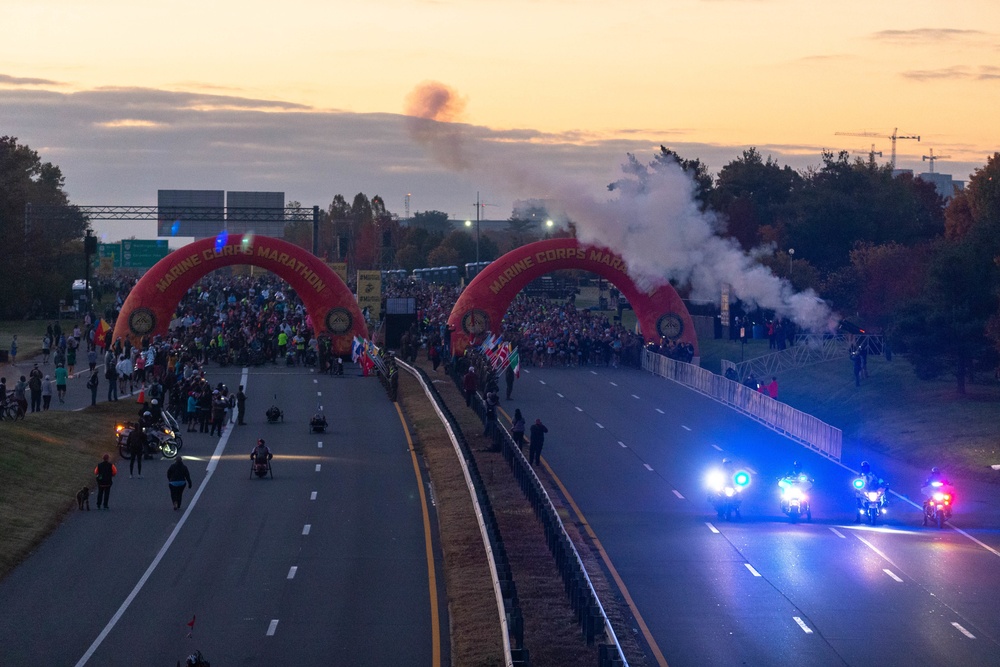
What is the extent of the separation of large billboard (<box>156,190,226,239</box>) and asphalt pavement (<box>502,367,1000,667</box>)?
201ft

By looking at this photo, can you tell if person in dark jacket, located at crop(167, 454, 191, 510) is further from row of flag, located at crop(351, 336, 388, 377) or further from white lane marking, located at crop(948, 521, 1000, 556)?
row of flag, located at crop(351, 336, 388, 377)

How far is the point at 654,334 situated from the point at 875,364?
975 cm

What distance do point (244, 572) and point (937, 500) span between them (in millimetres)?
14433

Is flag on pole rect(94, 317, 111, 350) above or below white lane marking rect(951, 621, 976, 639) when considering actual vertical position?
above

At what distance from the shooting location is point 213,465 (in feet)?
119

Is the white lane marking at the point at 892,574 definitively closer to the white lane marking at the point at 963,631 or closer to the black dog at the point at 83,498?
the white lane marking at the point at 963,631

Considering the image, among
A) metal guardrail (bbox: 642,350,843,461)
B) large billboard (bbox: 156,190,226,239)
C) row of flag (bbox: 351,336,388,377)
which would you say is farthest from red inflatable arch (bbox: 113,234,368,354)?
large billboard (bbox: 156,190,226,239)

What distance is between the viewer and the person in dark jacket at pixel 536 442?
34750 mm

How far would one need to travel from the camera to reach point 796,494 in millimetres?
29312

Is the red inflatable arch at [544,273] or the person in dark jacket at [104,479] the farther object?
the red inflatable arch at [544,273]

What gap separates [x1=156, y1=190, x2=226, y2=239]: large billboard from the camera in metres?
98.8

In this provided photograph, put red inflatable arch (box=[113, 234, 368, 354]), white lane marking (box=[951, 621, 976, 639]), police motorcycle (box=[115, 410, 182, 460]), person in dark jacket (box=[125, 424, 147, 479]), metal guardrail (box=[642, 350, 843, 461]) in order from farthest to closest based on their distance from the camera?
red inflatable arch (box=[113, 234, 368, 354])
metal guardrail (box=[642, 350, 843, 461])
police motorcycle (box=[115, 410, 182, 460])
person in dark jacket (box=[125, 424, 147, 479])
white lane marking (box=[951, 621, 976, 639])

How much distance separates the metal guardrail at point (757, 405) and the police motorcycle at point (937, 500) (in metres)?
8.04

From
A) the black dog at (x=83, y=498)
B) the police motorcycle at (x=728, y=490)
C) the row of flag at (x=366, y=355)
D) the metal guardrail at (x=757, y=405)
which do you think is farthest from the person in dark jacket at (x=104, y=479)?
the row of flag at (x=366, y=355)
